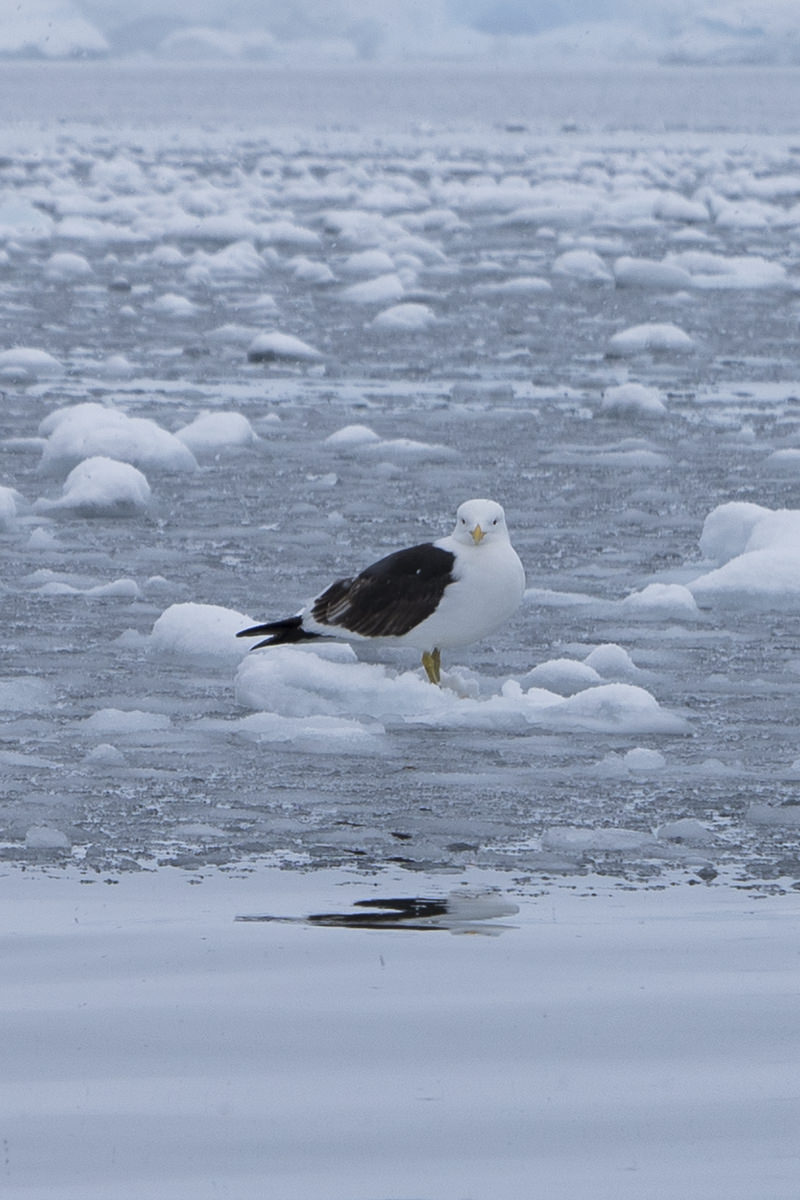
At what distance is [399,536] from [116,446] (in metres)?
1.35

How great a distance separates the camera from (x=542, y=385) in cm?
896

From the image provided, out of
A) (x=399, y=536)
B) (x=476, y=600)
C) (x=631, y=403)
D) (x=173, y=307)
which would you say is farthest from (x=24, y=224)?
(x=476, y=600)

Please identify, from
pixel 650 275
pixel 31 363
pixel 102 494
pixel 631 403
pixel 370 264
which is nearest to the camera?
pixel 102 494

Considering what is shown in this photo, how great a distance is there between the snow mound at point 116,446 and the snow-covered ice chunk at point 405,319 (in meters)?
4.16

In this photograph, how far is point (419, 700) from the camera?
13.5 feet

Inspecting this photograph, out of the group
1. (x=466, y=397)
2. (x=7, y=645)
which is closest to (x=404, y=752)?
(x=7, y=645)

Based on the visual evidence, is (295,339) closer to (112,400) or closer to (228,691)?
(112,400)

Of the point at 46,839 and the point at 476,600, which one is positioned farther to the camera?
the point at 476,600

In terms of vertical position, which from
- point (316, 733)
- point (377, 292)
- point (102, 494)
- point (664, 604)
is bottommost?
point (316, 733)

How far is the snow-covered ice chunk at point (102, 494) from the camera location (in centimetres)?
Result: 606

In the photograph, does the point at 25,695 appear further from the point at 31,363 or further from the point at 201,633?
the point at 31,363

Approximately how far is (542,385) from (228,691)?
4.95 metres

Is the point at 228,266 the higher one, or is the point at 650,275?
the point at 228,266

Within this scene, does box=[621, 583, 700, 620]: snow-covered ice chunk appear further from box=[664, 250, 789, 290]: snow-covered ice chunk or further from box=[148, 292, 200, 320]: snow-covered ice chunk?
box=[664, 250, 789, 290]: snow-covered ice chunk
